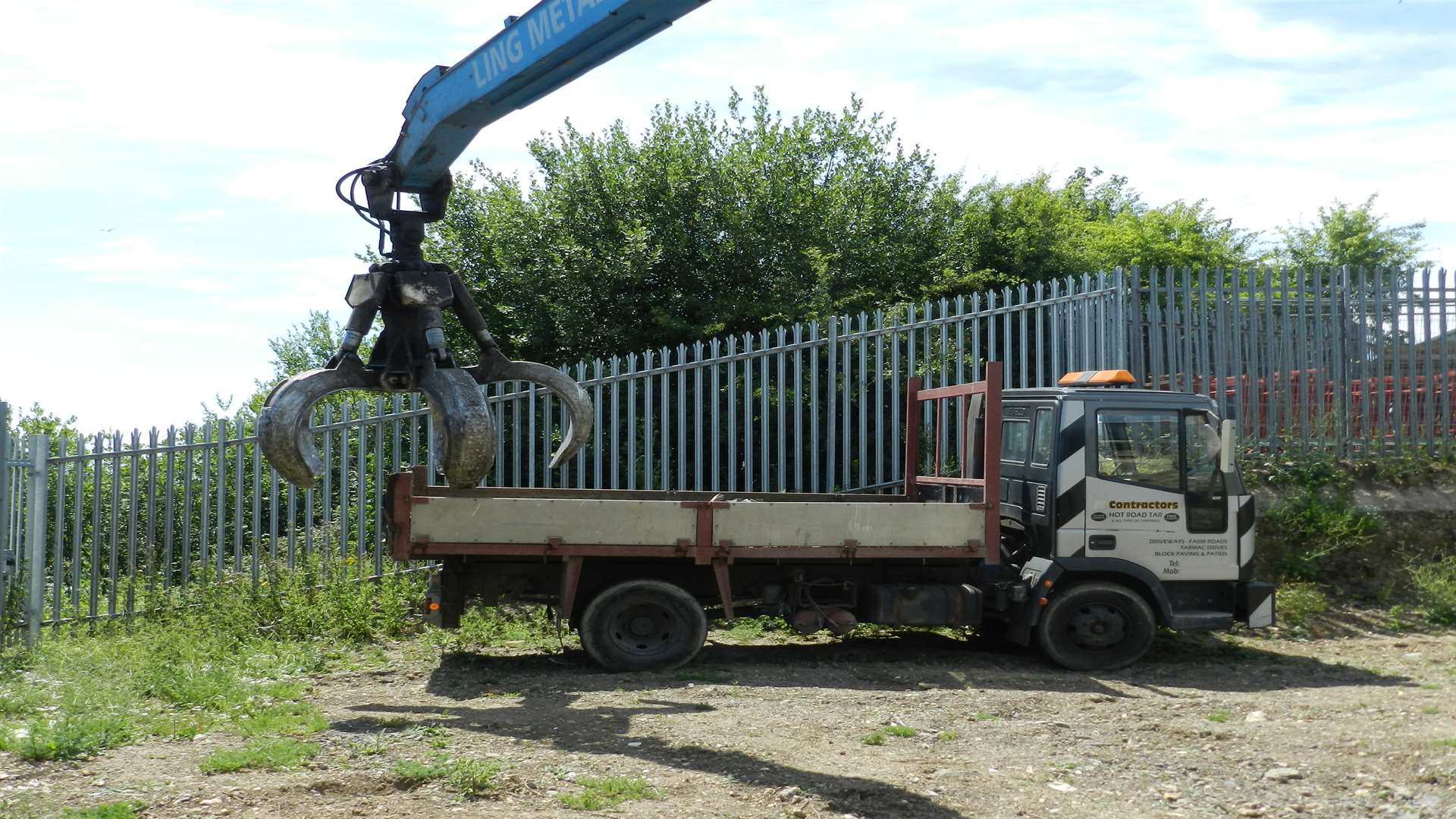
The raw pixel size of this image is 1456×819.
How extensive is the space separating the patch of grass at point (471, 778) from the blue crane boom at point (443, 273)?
4.40ft

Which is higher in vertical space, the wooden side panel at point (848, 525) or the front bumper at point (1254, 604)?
the wooden side panel at point (848, 525)

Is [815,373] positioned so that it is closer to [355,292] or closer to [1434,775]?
[355,292]

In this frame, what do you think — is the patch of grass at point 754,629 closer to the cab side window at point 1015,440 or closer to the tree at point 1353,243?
the cab side window at point 1015,440

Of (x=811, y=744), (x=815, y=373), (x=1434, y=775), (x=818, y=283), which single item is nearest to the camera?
Answer: (x=1434, y=775)

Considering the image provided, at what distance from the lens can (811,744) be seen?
21.9 feet

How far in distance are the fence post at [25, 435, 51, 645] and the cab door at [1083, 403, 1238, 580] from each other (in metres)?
8.25

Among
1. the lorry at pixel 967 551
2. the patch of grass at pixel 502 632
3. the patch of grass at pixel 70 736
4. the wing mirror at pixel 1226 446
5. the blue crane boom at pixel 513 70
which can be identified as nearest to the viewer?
the blue crane boom at pixel 513 70

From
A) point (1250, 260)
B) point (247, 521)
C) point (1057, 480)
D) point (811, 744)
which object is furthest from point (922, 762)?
point (1250, 260)

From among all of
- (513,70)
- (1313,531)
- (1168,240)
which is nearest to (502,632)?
(513,70)

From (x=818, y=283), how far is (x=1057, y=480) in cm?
916

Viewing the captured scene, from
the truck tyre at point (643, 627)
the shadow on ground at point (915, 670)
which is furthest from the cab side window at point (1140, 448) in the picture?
the truck tyre at point (643, 627)

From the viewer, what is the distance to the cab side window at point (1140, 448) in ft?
31.0

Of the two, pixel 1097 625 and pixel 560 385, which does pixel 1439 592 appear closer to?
pixel 1097 625

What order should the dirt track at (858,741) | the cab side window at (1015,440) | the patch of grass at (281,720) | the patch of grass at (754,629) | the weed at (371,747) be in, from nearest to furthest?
the dirt track at (858,741), the weed at (371,747), the patch of grass at (281,720), the cab side window at (1015,440), the patch of grass at (754,629)
